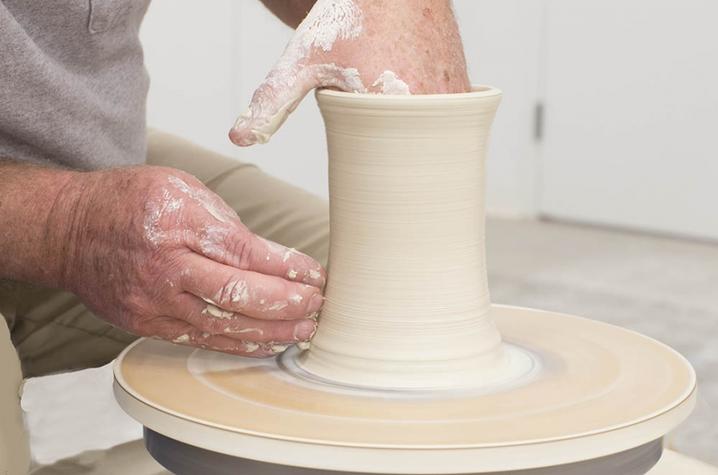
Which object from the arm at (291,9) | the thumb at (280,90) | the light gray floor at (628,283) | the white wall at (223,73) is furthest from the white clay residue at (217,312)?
the white wall at (223,73)

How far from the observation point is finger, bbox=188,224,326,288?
0.95m

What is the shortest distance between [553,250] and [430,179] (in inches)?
114

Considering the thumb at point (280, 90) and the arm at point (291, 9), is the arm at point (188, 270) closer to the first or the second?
the thumb at point (280, 90)

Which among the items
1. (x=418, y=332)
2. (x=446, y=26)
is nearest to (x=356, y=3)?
(x=446, y=26)

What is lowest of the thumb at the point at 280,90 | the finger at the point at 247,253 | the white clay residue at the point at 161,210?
the finger at the point at 247,253

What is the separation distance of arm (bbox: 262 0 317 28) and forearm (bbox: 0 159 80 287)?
49 cm

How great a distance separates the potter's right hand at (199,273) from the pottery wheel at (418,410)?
3 cm

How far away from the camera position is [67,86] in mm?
1248

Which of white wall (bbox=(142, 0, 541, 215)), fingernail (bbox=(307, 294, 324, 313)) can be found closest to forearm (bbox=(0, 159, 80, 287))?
fingernail (bbox=(307, 294, 324, 313))

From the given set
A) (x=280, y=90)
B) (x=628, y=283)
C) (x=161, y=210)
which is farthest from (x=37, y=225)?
(x=628, y=283)

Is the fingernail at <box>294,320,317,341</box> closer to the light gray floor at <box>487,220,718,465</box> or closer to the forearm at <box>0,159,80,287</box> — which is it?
the forearm at <box>0,159,80,287</box>

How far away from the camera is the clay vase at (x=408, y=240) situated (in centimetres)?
89

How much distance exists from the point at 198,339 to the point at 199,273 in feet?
0.23

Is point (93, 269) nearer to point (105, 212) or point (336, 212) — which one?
point (105, 212)
